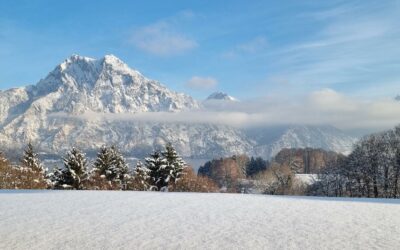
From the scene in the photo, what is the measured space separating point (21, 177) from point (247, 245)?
4337 cm

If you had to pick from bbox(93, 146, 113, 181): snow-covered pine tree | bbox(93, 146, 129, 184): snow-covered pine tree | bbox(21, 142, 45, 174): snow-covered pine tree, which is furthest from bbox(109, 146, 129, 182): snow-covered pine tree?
bbox(21, 142, 45, 174): snow-covered pine tree

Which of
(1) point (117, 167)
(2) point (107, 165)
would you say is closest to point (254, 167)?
(1) point (117, 167)

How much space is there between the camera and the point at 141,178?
60.3m

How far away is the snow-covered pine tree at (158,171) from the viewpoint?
54.8 meters

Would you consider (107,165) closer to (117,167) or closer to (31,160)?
(117,167)

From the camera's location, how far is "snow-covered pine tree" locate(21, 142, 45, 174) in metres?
55.9

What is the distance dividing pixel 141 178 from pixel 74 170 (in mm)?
13620

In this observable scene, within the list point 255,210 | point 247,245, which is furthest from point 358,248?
point 255,210

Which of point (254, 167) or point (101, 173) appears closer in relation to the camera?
point (101, 173)

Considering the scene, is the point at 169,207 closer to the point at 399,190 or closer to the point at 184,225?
the point at 184,225

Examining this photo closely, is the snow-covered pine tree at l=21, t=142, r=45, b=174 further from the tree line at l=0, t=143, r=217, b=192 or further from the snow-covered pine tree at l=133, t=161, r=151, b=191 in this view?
the snow-covered pine tree at l=133, t=161, r=151, b=191

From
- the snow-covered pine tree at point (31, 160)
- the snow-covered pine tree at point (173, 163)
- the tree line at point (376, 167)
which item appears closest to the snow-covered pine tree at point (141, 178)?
the snow-covered pine tree at point (173, 163)

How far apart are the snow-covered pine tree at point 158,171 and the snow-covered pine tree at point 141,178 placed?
27.3 inches

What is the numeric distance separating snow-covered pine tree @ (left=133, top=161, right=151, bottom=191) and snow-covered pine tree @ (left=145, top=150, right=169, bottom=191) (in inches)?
27.3
